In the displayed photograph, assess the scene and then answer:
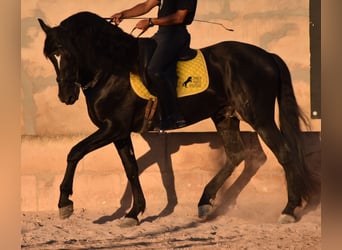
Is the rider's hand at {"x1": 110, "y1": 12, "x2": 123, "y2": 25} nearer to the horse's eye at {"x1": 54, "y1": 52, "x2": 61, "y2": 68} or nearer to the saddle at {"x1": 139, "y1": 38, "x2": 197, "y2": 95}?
the saddle at {"x1": 139, "y1": 38, "x2": 197, "y2": 95}

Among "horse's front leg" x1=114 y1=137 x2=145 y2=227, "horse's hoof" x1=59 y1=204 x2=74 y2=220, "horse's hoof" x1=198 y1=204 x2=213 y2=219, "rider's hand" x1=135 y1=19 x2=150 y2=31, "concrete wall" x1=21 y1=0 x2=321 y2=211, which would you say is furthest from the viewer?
"concrete wall" x1=21 y1=0 x2=321 y2=211

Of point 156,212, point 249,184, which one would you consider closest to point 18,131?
point 156,212

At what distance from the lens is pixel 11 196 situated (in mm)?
5762

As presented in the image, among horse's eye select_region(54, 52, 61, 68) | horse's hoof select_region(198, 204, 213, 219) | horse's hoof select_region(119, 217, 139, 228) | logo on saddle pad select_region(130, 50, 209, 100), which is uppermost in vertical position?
horse's eye select_region(54, 52, 61, 68)

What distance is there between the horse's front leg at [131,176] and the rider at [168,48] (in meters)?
0.48

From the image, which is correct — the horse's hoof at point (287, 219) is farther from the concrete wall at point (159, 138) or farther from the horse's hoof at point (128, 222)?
the horse's hoof at point (128, 222)

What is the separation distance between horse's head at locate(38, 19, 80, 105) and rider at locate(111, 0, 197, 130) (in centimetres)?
70

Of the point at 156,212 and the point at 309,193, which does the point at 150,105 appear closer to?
the point at 156,212

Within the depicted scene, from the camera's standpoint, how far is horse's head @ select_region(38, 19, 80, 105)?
6.34 metres

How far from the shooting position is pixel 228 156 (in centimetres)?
704

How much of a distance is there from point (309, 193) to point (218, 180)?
966 mm

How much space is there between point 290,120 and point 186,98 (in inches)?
45.0

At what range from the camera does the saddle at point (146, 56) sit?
643 centimetres

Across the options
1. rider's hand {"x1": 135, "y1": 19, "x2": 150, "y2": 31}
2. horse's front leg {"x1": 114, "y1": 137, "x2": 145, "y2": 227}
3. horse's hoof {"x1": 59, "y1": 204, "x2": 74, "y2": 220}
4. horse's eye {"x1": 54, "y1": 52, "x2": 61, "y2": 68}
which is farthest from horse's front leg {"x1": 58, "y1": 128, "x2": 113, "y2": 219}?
rider's hand {"x1": 135, "y1": 19, "x2": 150, "y2": 31}
